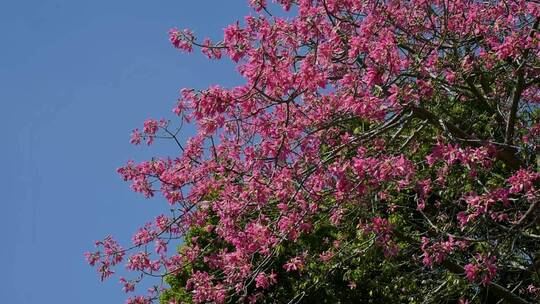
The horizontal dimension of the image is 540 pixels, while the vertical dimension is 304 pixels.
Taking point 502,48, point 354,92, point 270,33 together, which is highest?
point 270,33

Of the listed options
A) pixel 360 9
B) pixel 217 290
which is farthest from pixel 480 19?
pixel 217 290

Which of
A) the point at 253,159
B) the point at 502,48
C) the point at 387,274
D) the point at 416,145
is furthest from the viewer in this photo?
the point at 387,274

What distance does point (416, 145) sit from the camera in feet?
26.1

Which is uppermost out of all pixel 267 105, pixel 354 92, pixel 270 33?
pixel 270 33

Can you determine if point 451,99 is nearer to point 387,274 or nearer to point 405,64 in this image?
point 405,64

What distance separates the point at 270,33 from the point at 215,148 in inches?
83.1

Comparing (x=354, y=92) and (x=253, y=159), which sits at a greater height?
(x=253, y=159)

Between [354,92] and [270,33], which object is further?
[270,33]

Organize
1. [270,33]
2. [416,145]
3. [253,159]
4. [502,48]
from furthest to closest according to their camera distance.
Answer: [416,145]
[253,159]
[270,33]
[502,48]

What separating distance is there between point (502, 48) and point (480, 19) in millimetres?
1438

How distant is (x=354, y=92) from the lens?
5781 mm

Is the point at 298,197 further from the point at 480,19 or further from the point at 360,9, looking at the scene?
the point at 480,19

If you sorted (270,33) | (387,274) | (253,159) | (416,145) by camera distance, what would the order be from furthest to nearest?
(387,274) → (416,145) → (253,159) → (270,33)

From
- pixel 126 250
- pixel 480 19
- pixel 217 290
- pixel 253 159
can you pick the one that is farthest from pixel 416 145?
pixel 126 250
